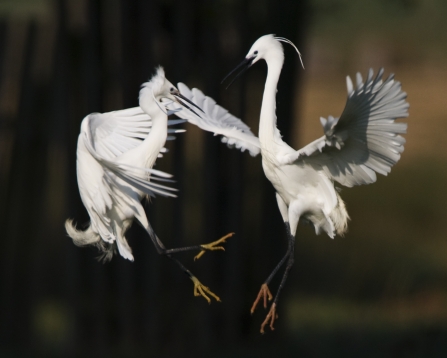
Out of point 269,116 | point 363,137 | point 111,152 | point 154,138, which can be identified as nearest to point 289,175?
point 269,116

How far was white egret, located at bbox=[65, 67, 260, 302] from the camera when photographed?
4883 millimetres

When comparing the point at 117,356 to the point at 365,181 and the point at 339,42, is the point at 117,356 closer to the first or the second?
the point at 365,181

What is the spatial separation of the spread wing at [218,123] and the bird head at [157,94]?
0.12 meters

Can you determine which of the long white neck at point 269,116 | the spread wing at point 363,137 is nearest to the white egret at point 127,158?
the long white neck at point 269,116

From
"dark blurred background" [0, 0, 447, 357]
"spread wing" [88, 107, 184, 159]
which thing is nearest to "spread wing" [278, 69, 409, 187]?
"spread wing" [88, 107, 184, 159]

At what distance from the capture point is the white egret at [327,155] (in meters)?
4.38

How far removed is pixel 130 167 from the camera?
4.56 m

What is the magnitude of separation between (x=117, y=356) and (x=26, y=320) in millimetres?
1213

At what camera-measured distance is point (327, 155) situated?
486 cm

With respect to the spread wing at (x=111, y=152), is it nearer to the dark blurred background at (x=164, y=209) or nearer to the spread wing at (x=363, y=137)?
the spread wing at (x=363, y=137)

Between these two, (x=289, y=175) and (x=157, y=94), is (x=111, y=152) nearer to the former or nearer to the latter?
(x=157, y=94)

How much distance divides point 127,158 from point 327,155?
3.97 feet

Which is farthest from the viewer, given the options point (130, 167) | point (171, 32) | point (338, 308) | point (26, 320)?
point (338, 308)

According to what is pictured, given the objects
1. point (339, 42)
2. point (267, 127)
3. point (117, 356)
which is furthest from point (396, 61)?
point (267, 127)
